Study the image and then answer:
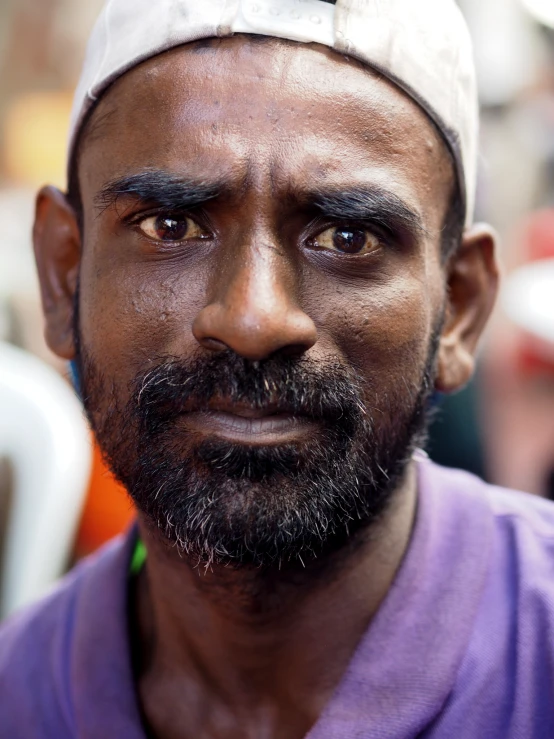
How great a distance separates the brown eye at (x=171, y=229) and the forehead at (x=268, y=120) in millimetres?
96

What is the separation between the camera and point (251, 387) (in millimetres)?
1386

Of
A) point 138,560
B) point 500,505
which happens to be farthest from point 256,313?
point 138,560

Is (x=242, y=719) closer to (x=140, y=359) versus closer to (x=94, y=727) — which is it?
(x=94, y=727)

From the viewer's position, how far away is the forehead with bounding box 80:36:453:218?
4.77ft

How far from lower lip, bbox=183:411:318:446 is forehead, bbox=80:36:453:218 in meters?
0.39

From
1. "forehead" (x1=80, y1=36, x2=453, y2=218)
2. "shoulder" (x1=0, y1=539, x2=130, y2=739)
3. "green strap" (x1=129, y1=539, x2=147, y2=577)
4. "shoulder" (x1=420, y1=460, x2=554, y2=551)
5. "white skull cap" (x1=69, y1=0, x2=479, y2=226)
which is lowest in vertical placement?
"shoulder" (x1=0, y1=539, x2=130, y2=739)

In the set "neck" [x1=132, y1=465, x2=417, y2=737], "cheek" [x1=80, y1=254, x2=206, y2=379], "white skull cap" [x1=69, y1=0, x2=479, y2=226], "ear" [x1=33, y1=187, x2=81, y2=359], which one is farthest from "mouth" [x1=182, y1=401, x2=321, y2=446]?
"white skull cap" [x1=69, y1=0, x2=479, y2=226]

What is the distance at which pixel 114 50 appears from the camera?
1.64 meters

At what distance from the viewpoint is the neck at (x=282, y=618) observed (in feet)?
5.34

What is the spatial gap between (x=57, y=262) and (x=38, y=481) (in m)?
0.81

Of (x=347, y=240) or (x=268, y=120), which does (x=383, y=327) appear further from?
(x=268, y=120)

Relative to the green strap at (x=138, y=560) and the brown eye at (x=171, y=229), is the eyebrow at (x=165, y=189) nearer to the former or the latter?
the brown eye at (x=171, y=229)

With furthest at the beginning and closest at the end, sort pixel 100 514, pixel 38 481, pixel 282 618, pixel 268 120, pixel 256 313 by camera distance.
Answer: pixel 100 514
pixel 38 481
pixel 282 618
pixel 268 120
pixel 256 313

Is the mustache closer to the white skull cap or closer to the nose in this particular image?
the nose
